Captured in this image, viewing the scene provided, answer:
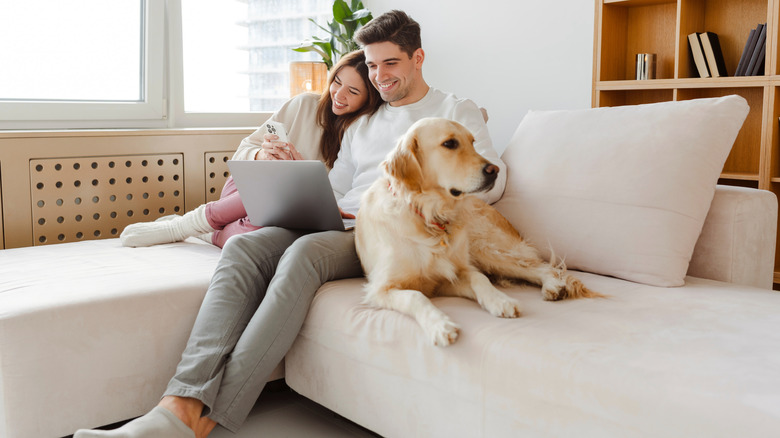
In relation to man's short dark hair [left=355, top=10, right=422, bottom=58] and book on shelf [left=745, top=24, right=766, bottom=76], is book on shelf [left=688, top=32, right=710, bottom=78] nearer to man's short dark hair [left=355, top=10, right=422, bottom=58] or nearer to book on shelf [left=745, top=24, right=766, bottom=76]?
book on shelf [left=745, top=24, right=766, bottom=76]

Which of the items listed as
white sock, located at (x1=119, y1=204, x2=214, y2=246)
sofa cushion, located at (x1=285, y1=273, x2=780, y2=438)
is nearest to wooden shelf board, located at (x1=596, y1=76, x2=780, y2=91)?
sofa cushion, located at (x1=285, y1=273, x2=780, y2=438)

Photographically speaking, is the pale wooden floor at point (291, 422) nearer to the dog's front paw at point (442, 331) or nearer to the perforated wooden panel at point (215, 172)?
the dog's front paw at point (442, 331)

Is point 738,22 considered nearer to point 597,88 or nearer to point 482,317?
point 597,88

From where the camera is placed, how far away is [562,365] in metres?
1.27

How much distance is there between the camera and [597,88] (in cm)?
326

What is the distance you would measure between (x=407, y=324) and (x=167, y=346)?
0.73 metres

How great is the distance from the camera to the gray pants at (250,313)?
1606 millimetres

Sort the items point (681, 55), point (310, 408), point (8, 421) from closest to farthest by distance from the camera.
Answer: point (8, 421)
point (310, 408)
point (681, 55)

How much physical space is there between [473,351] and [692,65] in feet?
7.51

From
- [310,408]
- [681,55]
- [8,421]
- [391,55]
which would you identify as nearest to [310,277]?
[310,408]

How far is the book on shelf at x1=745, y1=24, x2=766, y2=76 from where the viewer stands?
276 centimetres

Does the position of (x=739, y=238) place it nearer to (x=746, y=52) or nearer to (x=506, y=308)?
(x=506, y=308)

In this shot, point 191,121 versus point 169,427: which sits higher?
point 191,121

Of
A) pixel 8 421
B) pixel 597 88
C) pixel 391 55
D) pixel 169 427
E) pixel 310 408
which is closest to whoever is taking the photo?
pixel 169 427
